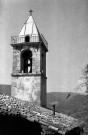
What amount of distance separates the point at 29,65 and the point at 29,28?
283 centimetres

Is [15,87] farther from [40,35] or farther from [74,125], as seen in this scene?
[74,125]

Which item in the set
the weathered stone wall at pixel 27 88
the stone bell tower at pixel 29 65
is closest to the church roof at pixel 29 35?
the stone bell tower at pixel 29 65

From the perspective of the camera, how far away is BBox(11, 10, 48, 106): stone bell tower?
50.4ft

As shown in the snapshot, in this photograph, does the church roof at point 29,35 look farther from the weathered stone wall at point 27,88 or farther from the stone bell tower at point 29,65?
the weathered stone wall at point 27,88

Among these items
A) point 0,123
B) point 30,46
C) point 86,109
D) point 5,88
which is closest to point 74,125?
point 86,109

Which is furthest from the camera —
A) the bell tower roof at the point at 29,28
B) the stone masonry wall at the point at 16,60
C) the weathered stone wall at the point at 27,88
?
the bell tower roof at the point at 29,28

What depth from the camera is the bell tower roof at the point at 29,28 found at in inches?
642

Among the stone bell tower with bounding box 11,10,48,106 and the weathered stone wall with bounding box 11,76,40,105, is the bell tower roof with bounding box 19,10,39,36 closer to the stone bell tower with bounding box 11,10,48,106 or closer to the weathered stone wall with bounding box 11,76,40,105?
the stone bell tower with bounding box 11,10,48,106

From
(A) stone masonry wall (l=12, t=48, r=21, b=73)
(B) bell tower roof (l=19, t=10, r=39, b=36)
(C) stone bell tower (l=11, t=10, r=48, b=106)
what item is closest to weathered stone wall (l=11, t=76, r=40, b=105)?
(C) stone bell tower (l=11, t=10, r=48, b=106)

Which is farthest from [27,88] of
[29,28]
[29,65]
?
[29,28]

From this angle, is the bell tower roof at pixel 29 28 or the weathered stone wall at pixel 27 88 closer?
the weathered stone wall at pixel 27 88

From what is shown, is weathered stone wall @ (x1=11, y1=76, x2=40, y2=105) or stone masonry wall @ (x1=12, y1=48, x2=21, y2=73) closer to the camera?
weathered stone wall @ (x1=11, y1=76, x2=40, y2=105)

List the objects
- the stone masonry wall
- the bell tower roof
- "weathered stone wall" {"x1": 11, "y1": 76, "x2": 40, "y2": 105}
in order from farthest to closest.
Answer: the bell tower roof → the stone masonry wall → "weathered stone wall" {"x1": 11, "y1": 76, "x2": 40, "y2": 105}

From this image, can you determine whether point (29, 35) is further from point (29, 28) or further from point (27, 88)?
point (27, 88)
